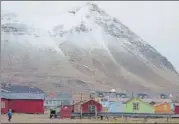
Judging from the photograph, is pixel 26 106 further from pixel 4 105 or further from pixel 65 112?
pixel 65 112

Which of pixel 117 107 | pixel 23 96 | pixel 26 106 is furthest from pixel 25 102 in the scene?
pixel 117 107

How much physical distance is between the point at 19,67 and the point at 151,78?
53.5m

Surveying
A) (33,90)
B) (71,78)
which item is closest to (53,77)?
(71,78)

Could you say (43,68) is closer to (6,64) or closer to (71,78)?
(6,64)

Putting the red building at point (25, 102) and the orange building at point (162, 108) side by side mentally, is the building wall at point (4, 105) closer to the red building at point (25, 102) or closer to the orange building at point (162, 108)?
the red building at point (25, 102)

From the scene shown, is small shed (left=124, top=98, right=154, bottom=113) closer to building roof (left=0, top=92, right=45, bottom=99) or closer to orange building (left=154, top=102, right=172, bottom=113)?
orange building (left=154, top=102, right=172, bottom=113)

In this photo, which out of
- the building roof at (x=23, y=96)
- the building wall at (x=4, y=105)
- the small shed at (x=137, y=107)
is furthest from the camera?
the building roof at (x=23, y=96)

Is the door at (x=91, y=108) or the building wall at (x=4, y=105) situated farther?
the building wall at (x=4, y=105)

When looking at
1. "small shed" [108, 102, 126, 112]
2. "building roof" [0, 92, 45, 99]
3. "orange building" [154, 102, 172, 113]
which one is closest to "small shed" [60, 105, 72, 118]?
"small shed" [108, 102, 126, 112]

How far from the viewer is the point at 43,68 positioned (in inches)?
7677

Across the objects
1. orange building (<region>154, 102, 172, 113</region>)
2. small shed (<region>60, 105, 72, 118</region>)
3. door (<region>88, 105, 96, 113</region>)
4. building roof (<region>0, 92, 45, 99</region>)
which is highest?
building roof (<region>0, 92, 45, 99</region>)

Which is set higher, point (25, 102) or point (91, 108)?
point (25, 102)

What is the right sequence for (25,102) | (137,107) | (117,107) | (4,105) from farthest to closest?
(25,102) → (117,107) → (137,107) → (4,105)

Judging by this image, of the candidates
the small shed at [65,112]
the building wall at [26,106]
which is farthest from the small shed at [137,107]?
the building wall at [26,106]
